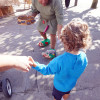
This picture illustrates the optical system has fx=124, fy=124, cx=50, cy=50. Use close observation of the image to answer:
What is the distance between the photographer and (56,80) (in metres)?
1.68

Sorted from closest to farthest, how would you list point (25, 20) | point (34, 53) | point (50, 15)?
point (25, 20)
point (50, 15)
point (34, 53)

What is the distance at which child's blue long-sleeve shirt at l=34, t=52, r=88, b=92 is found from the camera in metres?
1.38

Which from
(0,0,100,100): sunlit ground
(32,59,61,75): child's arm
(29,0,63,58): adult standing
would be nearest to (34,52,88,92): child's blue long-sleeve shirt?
(32,59,61,75): child's arm

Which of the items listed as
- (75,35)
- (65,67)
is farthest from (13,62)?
(75,35)

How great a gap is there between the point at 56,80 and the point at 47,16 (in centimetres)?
A: 155

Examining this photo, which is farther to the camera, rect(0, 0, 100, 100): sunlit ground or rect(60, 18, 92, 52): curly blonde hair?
rect(0, 0, 100, 100): sunlit ground

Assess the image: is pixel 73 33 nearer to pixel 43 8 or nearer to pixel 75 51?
pixel 75 51

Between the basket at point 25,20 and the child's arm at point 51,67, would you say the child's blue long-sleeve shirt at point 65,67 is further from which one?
the basket at point 25,20

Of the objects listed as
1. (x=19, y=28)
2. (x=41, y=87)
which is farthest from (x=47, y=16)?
(x=19, y=28)

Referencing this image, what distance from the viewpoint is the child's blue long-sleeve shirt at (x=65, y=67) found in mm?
1380

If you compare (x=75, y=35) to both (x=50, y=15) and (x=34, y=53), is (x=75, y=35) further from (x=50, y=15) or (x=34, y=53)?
(x=34, y=53)

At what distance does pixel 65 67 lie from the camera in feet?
4.61

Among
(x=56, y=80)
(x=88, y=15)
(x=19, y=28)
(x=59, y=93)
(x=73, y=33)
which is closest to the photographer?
(x=73, y=33)

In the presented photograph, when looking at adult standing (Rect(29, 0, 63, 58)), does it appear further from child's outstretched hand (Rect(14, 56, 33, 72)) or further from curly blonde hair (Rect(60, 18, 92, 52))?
child's outstretched hand (Rect(14, 56, 33, 72))
